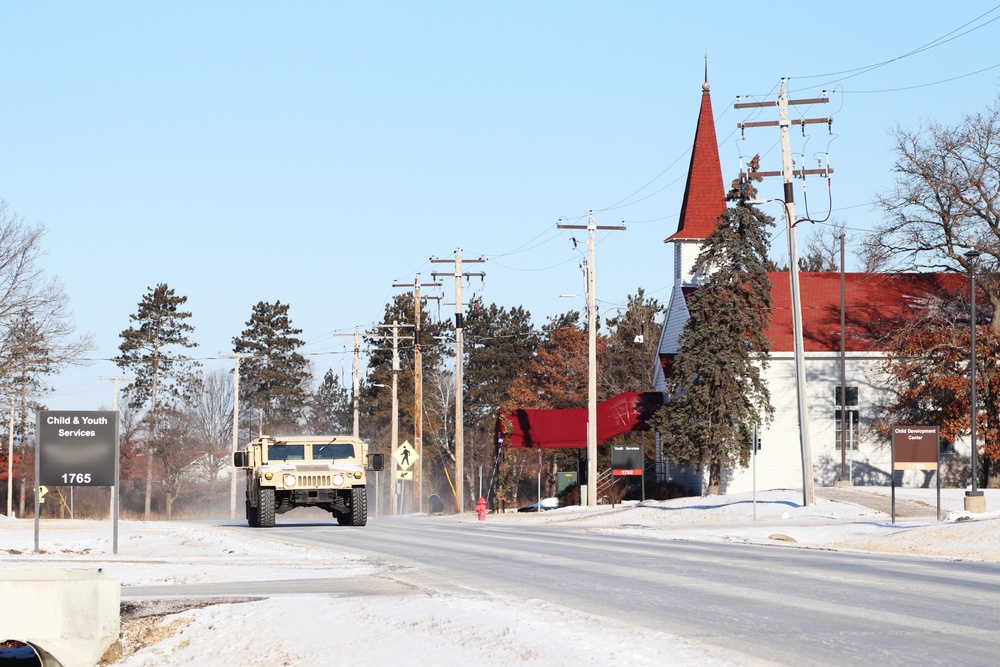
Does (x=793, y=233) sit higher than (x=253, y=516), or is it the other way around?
(x=793, y=233)

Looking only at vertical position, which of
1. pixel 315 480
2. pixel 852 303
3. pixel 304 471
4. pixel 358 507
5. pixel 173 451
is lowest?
pixel 358 507

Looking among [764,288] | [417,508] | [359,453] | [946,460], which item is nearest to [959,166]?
[764,288]

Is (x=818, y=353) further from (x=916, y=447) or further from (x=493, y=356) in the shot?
(x=493, y=356)

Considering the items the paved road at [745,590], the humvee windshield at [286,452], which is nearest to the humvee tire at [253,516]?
the humvee windshield at [286,452]

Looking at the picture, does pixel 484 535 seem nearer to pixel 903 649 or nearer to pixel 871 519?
pixel 871 519

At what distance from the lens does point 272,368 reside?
4508 inches

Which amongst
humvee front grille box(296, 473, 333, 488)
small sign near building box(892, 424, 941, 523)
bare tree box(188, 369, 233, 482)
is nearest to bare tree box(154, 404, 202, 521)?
bare tree box(188, 369, 233, 482)

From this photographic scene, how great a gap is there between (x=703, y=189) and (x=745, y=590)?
1807 inches

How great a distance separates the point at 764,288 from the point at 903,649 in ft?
134

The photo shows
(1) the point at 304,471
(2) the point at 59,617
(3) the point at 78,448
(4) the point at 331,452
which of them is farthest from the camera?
(4) the point at 331,452

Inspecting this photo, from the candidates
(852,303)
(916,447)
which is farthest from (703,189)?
(916,447)

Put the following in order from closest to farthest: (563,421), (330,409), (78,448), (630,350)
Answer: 1. (78,448)
2. (563,421)
3. (630,350)
4. (330,409)

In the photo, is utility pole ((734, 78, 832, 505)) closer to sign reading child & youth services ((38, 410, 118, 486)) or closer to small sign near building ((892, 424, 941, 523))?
small sign near building ((892, 424, 941, 523))

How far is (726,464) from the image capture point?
49156 millimetres
